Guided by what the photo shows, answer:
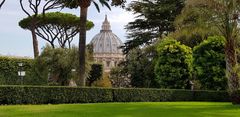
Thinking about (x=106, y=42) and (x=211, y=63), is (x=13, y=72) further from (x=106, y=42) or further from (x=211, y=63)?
(x=106, y=42)

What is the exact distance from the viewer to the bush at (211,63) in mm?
40062

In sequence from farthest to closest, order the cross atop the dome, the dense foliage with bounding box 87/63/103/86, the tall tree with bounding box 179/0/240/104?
the cross atop the dome, the dense foliage with bounding box 87/63/103/86, the tall tree with bounding box 179/0/240/104

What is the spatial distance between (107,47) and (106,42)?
327 centimetres

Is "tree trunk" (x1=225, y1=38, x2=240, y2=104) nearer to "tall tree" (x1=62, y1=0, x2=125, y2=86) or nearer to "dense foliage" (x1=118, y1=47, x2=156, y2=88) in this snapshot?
"tall tree" (x1=62, y1=0, x2=125, y2=86)

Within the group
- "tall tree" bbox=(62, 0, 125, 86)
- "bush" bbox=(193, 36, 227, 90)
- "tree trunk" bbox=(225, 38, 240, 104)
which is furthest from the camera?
"bush" bbox=(193, 36, 227, 90)

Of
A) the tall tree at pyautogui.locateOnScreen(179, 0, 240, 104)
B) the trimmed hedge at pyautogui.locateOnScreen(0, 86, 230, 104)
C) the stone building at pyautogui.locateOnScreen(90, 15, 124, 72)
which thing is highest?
the stone building at pyautogui.locateOnScreen(90, 15, 124, 72)

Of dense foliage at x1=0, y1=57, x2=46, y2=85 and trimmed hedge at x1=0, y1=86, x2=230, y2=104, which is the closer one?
trimmed hedge at x1=0, y1=86, x2=230, y2=104

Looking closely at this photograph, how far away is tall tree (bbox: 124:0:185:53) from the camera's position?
56.7 m

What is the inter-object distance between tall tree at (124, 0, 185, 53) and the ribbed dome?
3344 inches

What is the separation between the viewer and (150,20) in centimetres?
5862

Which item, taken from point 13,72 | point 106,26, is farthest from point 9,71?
point 106,26

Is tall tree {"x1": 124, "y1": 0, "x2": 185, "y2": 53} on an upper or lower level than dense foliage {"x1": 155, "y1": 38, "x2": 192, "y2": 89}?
upper

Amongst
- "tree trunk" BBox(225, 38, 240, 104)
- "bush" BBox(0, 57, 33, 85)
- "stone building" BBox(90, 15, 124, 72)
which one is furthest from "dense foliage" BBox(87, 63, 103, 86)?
"stone building" BBox(90, 15, 124, 72)

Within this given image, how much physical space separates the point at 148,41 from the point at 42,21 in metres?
12.8
